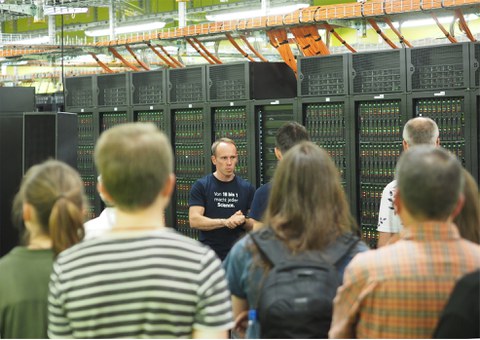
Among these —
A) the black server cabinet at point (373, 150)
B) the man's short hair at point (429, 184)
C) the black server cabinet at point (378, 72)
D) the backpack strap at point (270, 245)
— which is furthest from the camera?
the black server cabinet at point (373, 150)

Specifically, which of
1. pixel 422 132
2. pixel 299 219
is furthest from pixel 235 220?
pixel 299 219

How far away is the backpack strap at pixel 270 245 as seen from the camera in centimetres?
214

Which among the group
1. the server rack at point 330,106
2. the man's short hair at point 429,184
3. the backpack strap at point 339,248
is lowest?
the backpack strap at point 339,248

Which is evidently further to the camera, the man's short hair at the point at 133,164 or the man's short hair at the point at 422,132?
the man's short hair at the point at 422,132

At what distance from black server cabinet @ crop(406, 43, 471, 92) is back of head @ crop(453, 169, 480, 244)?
293cm

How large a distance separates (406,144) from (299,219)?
150cm

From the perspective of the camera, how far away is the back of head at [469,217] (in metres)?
2.25

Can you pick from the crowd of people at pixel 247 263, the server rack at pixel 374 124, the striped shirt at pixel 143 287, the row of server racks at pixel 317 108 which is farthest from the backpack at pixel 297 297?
the server rack at pixel 374 124

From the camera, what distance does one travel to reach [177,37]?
27.4 feet

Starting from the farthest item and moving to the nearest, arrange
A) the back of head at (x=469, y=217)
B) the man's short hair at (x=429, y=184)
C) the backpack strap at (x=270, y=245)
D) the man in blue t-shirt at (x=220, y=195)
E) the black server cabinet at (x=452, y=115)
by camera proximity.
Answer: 1. the black server cabinet at (x=452, y=115)
2. the man in blue t-shirt at (x=220, y=195)
3. the back of head at (x=469, y=217)
4. the backpack strap at (x=270, y=245)
5. the man's short hair at (x=429, y=184)

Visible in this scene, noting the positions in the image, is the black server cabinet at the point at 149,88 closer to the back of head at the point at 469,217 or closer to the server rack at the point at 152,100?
the server rack at the point at 152,100

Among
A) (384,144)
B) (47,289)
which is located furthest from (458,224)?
(384,144)

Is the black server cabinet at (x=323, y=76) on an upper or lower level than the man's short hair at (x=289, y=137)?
upper

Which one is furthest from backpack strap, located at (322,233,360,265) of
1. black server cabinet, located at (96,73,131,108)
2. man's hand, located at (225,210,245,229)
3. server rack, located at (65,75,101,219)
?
server rack, located at (65,75,101,219)
